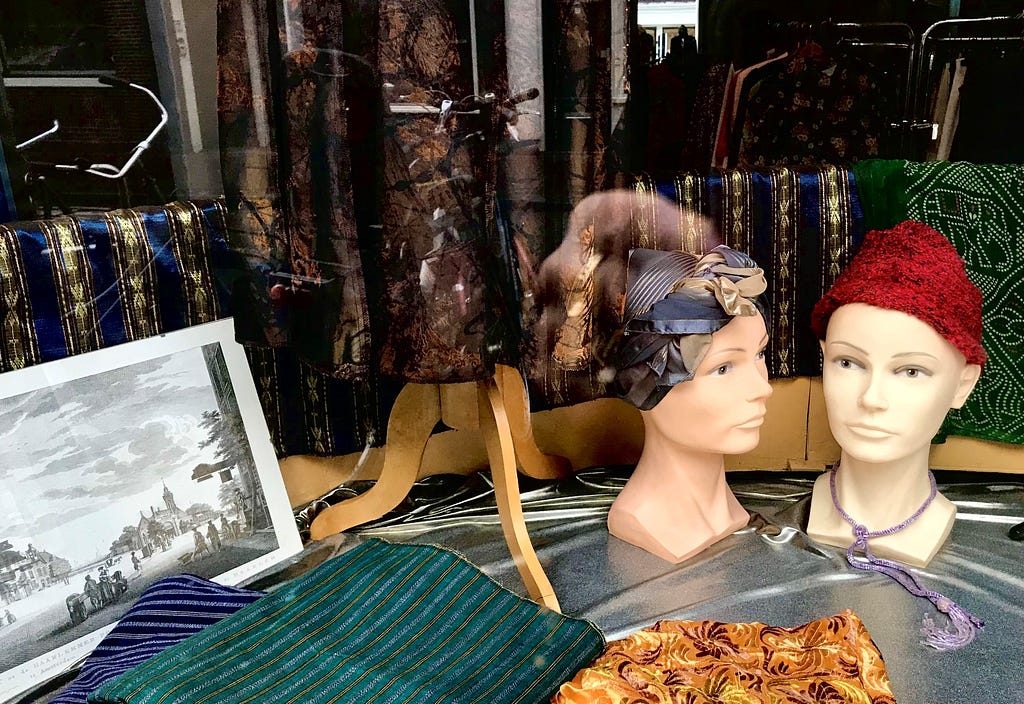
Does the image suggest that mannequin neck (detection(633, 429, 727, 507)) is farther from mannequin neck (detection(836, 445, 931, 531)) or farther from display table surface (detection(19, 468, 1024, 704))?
mannequin neck (detection(836, 445, 931, 531))

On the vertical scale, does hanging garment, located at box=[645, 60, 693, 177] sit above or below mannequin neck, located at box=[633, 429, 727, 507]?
above

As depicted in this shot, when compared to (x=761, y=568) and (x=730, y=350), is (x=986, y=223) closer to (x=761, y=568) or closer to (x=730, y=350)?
(x=730, y=350)

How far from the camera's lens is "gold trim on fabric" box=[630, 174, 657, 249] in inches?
65.9

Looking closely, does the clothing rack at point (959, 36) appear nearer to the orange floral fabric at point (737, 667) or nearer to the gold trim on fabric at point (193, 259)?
the orange floral fabric at point (737, 667)

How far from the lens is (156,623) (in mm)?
1378

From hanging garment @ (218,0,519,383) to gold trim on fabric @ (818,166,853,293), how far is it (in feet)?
2.49

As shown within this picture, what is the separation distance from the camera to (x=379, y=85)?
4.19ft

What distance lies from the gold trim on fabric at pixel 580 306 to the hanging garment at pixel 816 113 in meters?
0.50

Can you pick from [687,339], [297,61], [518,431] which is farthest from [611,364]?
[297,61]

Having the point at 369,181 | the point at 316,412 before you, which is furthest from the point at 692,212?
the point at 316,412

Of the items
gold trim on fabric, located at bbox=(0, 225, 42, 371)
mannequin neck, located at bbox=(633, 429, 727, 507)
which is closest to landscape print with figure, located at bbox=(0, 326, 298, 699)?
gold trim on fabric, located at bbox=(0, 225, 42, 371)

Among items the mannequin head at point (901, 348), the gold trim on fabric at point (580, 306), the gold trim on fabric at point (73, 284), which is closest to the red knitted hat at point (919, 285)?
the mannequin head at point (901, 348)

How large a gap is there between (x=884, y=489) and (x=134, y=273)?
137cm

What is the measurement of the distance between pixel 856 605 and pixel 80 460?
52.1 inches
